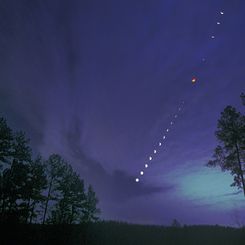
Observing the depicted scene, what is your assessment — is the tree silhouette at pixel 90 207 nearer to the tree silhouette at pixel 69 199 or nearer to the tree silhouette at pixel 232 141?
the tree silhouette at pixel 69 199

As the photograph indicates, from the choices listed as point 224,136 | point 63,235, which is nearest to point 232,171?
point 224,136

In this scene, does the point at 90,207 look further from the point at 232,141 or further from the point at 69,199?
the point at 232,141

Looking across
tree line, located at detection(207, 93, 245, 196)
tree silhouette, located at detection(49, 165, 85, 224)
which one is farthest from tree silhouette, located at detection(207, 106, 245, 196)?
tree silhouette, located at detection(49, 165, 85, 224)

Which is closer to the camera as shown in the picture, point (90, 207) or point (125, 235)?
point (125, 235)

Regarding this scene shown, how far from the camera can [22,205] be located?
3222 centimetres

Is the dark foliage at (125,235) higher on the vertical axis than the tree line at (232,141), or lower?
lower

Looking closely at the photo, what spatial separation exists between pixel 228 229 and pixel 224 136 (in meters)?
14.7

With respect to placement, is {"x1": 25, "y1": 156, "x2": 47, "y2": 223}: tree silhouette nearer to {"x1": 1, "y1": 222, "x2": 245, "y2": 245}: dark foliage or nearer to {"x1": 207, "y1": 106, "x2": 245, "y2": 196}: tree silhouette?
{"x1": 1, "y1": 222, "x2": 245, "y2": 245}: dark foliage

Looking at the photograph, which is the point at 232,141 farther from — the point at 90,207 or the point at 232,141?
the point at 90,207

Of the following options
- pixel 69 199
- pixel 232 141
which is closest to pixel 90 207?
pixel 69 199

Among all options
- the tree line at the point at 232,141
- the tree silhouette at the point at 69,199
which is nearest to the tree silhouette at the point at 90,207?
the tree silhouette at the point at 69,199

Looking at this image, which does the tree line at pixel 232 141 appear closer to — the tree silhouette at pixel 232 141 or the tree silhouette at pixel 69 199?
the tree silhouette at pixel 232 141

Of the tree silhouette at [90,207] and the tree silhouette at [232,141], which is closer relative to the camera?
the tree silhouette at [232,141]

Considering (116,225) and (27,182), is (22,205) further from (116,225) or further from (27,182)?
(116,225)
